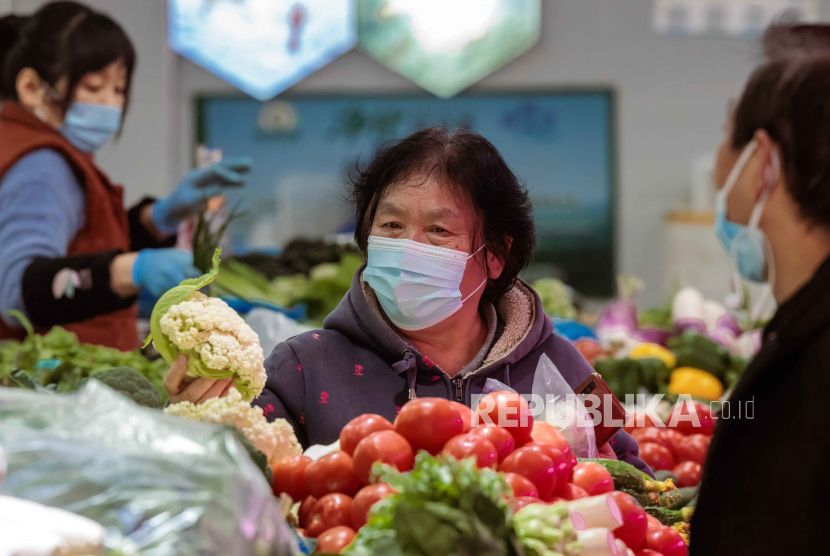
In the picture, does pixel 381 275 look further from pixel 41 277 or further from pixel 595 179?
pixel 595 179

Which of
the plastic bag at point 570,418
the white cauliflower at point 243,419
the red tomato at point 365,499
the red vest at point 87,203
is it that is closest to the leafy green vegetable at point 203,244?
the red vest at point 87,203

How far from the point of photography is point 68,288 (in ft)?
8.18

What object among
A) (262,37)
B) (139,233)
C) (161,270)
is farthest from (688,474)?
(262,37)

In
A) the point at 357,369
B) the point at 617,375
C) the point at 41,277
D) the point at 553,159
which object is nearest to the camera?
the point at 357,369

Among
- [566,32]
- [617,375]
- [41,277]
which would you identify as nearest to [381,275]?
[41,277]

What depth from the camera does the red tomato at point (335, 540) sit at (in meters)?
1.04

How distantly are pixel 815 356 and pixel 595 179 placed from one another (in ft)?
19.8

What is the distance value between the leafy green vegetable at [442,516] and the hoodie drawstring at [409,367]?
0.76 m

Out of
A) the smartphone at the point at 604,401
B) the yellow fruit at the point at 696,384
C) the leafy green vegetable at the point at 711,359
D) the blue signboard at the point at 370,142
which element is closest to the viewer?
the smartphone at the point at 604,401

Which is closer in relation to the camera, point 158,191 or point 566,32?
point 158,191

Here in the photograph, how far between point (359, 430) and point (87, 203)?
6.44 ft

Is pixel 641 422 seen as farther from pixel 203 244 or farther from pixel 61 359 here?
pixel 61 359

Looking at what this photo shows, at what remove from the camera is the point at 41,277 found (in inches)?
96.4

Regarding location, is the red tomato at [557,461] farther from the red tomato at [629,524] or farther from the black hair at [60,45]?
the black hair at [60,45]
